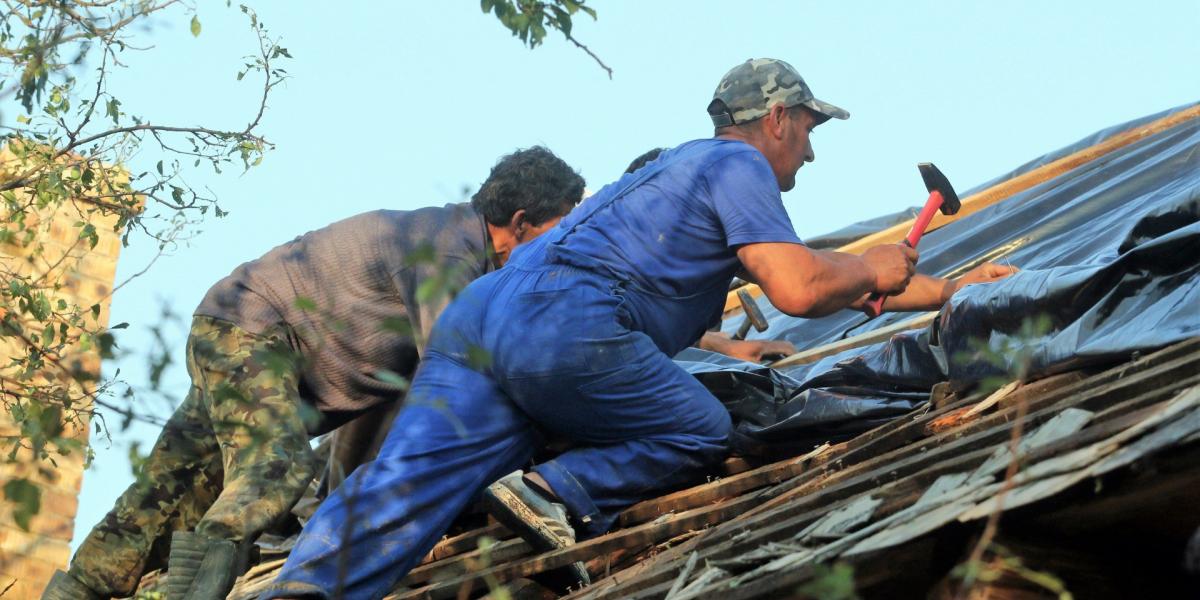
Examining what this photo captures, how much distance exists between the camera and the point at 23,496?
6.89 feet

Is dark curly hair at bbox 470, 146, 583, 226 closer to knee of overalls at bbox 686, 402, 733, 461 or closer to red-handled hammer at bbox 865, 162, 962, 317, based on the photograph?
knee of overalls at bbox 686, 402, 733, 461

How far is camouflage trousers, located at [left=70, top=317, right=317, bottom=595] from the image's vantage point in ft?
14.2

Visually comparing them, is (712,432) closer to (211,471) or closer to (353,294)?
(353,294)

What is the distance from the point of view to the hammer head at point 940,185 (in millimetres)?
5566

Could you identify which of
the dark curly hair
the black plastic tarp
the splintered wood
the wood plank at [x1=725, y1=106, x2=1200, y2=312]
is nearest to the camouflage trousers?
the splintered wood

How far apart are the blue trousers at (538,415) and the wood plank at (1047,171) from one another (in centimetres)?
274

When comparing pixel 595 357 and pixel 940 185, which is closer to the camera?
pixel 595 357

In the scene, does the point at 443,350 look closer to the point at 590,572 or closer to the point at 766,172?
the point at 590,572

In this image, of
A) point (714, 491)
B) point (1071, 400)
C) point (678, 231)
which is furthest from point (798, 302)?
point (1071, 400)

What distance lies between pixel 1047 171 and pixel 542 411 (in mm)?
3907

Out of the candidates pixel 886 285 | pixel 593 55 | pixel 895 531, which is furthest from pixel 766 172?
pixel 895 531

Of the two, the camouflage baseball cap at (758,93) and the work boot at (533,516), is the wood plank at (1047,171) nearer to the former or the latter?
the camouflage baseball cap at (758,93)

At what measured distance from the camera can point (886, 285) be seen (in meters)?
4.73

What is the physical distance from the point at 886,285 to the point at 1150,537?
6.97 feet
